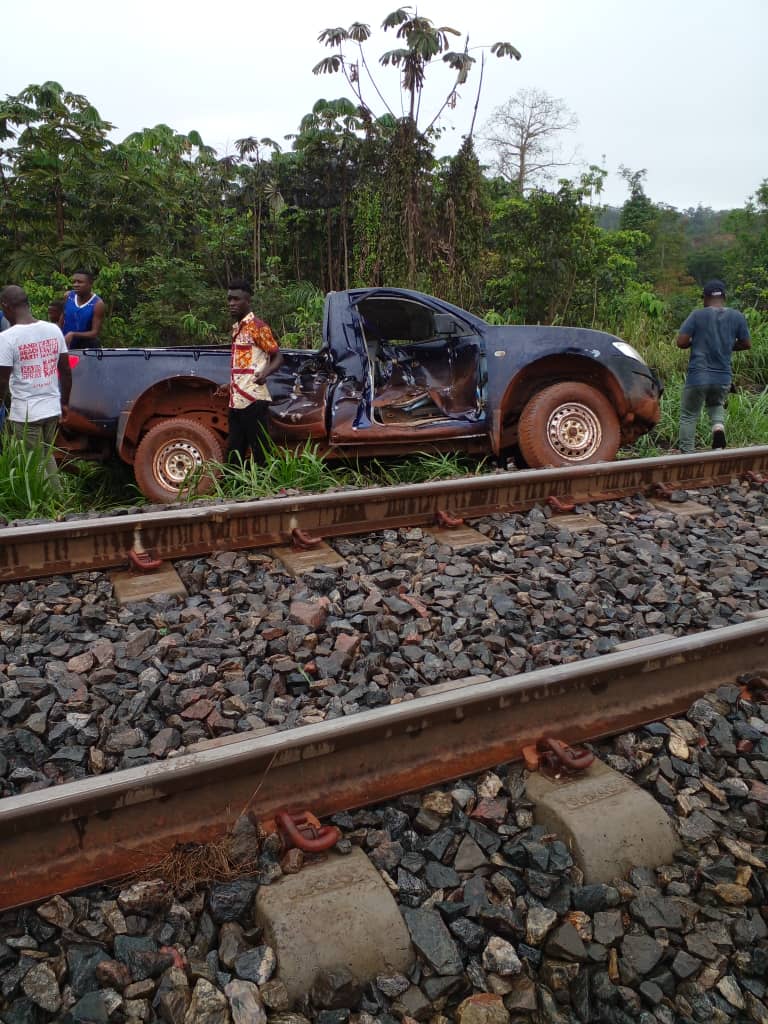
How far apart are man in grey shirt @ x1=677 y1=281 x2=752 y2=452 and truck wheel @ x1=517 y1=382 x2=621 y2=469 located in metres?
1.87

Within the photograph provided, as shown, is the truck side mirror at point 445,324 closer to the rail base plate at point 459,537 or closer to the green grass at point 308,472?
the green grass at point 308,472

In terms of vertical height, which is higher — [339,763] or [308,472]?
[308,472]

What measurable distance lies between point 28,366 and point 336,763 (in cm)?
485

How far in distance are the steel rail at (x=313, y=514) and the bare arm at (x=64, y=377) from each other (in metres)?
2.30

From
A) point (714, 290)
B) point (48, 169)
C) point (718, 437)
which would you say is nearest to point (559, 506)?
point (718, 437)

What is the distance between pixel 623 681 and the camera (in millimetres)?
2785

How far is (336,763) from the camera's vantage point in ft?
7.70

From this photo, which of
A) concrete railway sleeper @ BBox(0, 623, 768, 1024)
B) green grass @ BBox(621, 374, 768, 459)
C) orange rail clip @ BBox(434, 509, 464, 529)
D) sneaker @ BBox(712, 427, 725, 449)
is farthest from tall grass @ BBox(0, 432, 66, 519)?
sneaker @ BBox(712, 427, 725, 449)

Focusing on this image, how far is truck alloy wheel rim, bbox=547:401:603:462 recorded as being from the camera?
6.67m

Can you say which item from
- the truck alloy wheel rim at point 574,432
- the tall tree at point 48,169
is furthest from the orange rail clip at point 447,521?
the tall tree at point 48,169

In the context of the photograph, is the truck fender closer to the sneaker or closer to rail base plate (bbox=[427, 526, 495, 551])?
rail base plate (bbox=[427, 526, 495, 551])

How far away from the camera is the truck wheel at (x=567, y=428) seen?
6602 millimetres

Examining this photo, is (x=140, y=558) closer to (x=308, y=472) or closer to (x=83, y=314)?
(x=308, y=472)

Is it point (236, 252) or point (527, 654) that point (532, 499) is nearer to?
point (527, 654)
